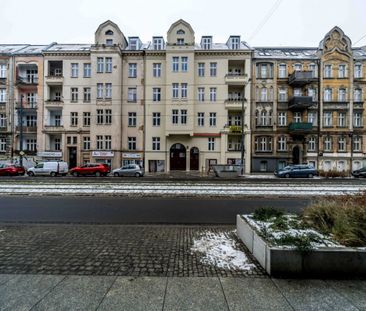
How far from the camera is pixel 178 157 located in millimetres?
32438

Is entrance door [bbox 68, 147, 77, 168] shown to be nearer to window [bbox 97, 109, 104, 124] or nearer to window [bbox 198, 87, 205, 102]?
window [bbox 97, 109, 104, 124]

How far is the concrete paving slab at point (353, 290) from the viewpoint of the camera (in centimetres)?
291

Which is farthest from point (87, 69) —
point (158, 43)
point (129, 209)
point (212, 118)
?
point (129, 209)

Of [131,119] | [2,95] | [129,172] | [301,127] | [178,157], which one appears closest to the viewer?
[129,172]

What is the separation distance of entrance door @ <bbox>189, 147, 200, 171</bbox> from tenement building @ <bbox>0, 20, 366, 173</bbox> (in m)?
0.14

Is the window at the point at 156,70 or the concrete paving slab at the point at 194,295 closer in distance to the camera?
the concrete paving slab at the point at 194,295

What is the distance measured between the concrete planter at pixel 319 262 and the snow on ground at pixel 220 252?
1.81ft

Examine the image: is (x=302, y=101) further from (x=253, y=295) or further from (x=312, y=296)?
(x=253, y=295)

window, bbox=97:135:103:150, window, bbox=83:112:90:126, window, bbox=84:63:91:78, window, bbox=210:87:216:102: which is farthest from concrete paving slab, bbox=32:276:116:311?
window, bbox=84:63:91:78

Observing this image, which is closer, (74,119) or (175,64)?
(175,64)

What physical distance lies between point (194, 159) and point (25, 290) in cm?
2949

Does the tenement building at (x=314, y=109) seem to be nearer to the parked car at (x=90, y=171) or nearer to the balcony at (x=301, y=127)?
the balcony at (x=301, y=127)

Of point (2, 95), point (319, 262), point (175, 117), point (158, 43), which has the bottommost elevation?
point (319, 262)

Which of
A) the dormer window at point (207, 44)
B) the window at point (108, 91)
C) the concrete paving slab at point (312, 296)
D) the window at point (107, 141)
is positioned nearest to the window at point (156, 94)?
the window at point (108, 91)
